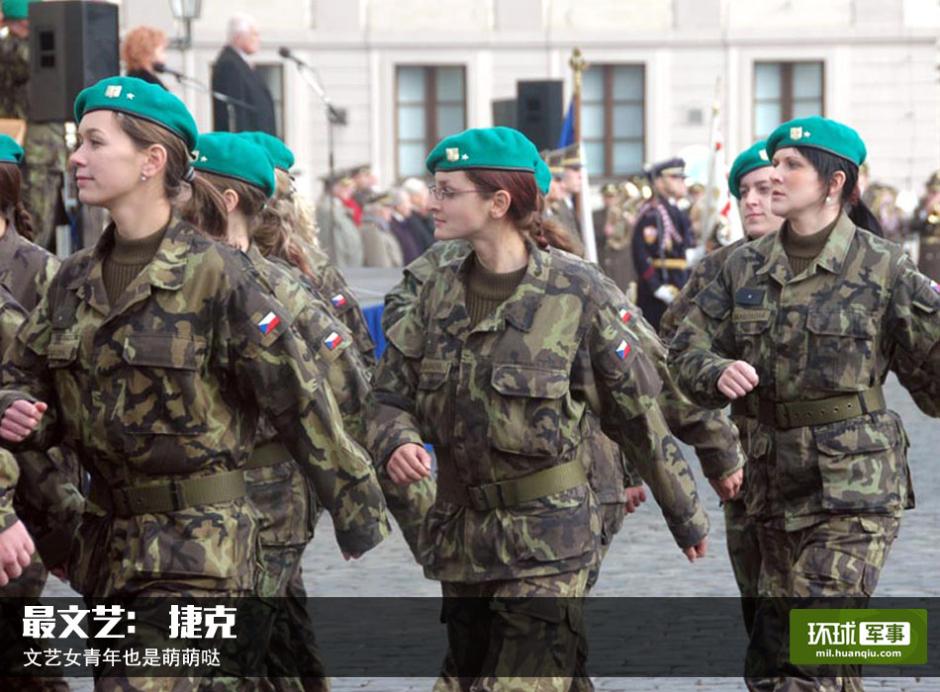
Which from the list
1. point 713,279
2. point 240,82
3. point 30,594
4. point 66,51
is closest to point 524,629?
point 30,594

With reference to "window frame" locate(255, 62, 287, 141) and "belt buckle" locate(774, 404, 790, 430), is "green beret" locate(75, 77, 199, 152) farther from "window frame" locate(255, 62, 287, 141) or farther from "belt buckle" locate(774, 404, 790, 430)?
"window frame" locate(255, 62, 287, 141)

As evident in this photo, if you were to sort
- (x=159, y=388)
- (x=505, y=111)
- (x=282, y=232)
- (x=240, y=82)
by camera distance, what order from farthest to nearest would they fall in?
(x=505, y=111)
(x=240, y=82)
(x=282, y=232)
(x=159, y=388)

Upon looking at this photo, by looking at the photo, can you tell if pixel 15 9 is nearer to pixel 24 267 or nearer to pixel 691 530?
pixel 24 267

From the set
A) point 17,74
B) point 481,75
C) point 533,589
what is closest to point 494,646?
point 533,589

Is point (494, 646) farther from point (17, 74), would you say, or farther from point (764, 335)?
point (17, 74)

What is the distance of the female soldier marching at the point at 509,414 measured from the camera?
6773 mm

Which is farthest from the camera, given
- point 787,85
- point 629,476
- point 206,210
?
point 787,85

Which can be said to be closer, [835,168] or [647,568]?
[835,168]

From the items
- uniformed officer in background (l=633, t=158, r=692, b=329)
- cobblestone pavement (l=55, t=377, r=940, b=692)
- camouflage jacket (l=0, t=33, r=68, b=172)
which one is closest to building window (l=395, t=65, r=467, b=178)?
uniformed officer in background (l=633, t=158, r=692, b=329)

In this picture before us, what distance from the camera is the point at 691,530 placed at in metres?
7.08

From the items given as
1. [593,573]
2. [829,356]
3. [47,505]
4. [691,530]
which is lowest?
[593,573]

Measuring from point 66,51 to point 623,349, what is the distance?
7.42 m

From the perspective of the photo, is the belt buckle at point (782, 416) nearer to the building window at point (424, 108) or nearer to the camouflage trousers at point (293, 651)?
the camouflage trousers at point (293, 651)

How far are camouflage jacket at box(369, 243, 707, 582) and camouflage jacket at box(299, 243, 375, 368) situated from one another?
2.00 meters
